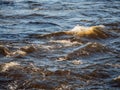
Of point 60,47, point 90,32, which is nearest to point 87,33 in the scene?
point 90,32

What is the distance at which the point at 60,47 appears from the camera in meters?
9.20

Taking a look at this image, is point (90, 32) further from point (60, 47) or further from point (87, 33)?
point (60, 47)

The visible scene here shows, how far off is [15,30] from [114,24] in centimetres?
353

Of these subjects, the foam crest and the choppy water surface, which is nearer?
the choppy water surface

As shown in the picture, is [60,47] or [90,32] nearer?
[60,47]

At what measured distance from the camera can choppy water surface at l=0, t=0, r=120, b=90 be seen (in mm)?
7020

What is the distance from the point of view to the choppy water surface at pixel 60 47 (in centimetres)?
702

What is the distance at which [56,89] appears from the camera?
21.7ft

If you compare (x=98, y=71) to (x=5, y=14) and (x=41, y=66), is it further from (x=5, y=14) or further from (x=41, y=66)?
(x=5, y=14)

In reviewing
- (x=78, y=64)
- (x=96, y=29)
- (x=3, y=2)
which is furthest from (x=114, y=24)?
(x=3, y=2)

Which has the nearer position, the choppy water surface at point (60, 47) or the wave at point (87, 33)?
the choppy water surface at point (60, 47)

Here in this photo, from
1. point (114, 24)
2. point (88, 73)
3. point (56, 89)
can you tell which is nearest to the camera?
point (56, 89)

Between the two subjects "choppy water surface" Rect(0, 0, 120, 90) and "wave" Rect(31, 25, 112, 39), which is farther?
"wave" Rect(31, 25, 112, 39)

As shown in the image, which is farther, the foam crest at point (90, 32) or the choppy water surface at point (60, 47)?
the foam crest at point (90, 32)
